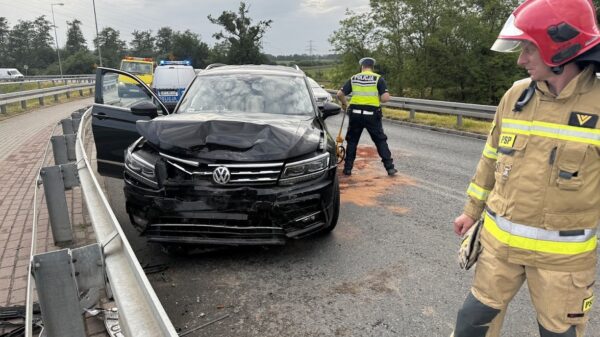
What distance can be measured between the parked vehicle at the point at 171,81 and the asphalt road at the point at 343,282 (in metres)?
10.2

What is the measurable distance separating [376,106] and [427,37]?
32201 millimetres

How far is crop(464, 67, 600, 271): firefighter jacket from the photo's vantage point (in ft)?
5.86

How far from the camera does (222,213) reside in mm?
3541

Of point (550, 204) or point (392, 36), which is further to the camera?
point (392, 36)

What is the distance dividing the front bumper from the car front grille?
6 centimetres

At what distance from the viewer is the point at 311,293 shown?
11.2 feet

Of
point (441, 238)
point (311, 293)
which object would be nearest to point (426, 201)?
point (441, 238)

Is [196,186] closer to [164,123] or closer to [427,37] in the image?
[164,123]

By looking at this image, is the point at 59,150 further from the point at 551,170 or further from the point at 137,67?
the point at 137,67

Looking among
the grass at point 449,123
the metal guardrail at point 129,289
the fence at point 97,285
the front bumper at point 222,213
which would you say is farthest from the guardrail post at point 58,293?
the grass at point 449,123

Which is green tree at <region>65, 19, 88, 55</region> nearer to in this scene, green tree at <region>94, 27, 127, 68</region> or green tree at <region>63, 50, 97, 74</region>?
green tree at <region>94, 27, 127, 68</region>

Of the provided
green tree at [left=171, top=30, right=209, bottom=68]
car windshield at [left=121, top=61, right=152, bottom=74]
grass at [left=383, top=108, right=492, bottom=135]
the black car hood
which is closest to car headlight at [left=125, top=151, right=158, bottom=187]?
the black car hood

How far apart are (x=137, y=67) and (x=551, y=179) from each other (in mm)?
28111

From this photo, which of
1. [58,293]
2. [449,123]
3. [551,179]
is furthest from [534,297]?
[449,123]
